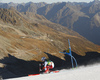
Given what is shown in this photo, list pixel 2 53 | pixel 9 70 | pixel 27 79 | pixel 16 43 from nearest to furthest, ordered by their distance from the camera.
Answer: pixel 27 79 → pixel 9 70 → pixel 2 53 → pixel 16 43

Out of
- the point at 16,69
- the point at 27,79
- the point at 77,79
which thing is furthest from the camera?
the point at 16,69

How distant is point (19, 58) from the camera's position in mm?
70750

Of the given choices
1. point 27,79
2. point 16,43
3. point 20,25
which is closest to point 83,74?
point 27,79

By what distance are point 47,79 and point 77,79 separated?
2.61 meters

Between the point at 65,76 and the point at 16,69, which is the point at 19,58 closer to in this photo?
the point at 16,69

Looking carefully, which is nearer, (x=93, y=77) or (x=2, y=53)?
(x=93, y=77)

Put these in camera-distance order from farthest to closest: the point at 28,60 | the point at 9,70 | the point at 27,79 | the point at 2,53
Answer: the point at 28,60 → the point at 2,53 → the point at 9,70 → the point at 27,79

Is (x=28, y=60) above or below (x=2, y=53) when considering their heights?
below

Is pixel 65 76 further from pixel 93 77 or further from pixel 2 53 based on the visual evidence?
pixel 2 53

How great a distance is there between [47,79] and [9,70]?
1634 inches

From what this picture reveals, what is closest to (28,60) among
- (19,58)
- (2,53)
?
(19,58)

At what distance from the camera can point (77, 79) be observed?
12391mm

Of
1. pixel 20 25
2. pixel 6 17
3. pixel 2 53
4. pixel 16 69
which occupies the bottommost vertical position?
pixel 16 69

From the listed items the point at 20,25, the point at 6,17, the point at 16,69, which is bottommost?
the point at 16,69
